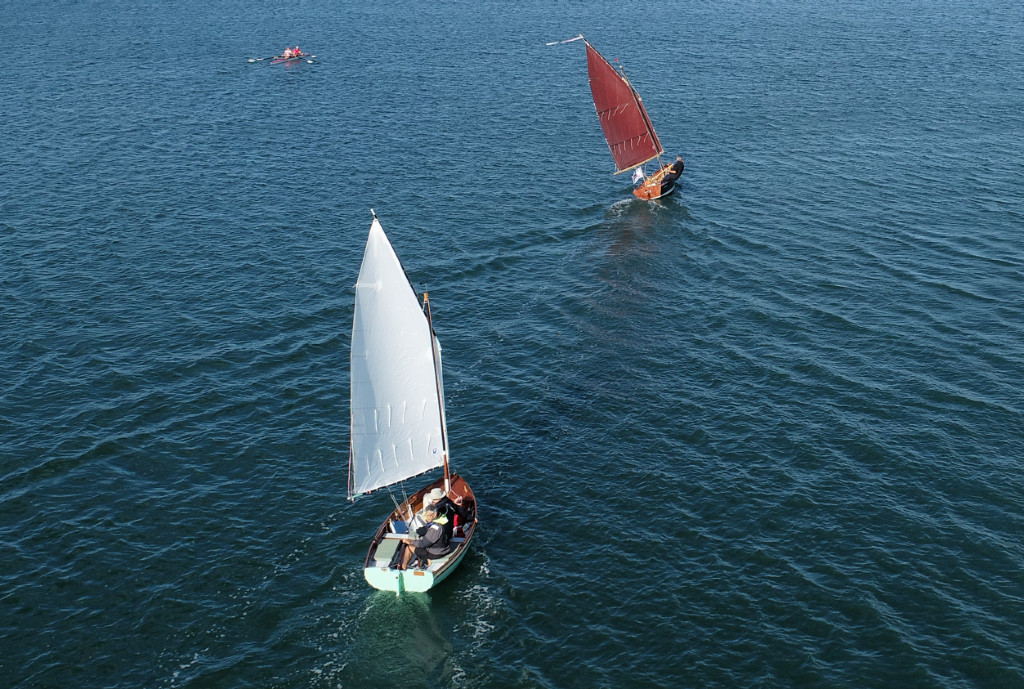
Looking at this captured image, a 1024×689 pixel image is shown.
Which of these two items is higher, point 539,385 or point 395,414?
point 395,414

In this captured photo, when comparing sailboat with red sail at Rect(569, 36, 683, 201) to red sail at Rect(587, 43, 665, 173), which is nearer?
sailboat with red sail at Rect(569, 36, 683, 201)

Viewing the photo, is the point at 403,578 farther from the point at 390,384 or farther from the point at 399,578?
the point at 390,384

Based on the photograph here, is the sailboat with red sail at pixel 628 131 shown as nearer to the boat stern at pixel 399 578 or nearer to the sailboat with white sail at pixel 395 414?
the sailboat with white sail at pixel 395 414

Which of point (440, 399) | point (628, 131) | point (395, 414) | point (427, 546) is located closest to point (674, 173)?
point (628, 131)

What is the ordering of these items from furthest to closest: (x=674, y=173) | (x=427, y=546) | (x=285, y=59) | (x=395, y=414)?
(x=285, y=59)
(x=674, y=173)
(x=395, y=414)
(x=427, y=546)

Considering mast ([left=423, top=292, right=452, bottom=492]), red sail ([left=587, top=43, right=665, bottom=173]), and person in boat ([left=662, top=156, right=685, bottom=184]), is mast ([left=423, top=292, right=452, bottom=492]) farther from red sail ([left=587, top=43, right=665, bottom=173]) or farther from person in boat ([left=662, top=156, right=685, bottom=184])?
red sail ([left=587, top=43, right=665, bottom=173])

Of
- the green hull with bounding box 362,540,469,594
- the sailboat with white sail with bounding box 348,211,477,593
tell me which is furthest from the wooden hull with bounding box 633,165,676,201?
the green hull with bounding box 362,540,469,594
